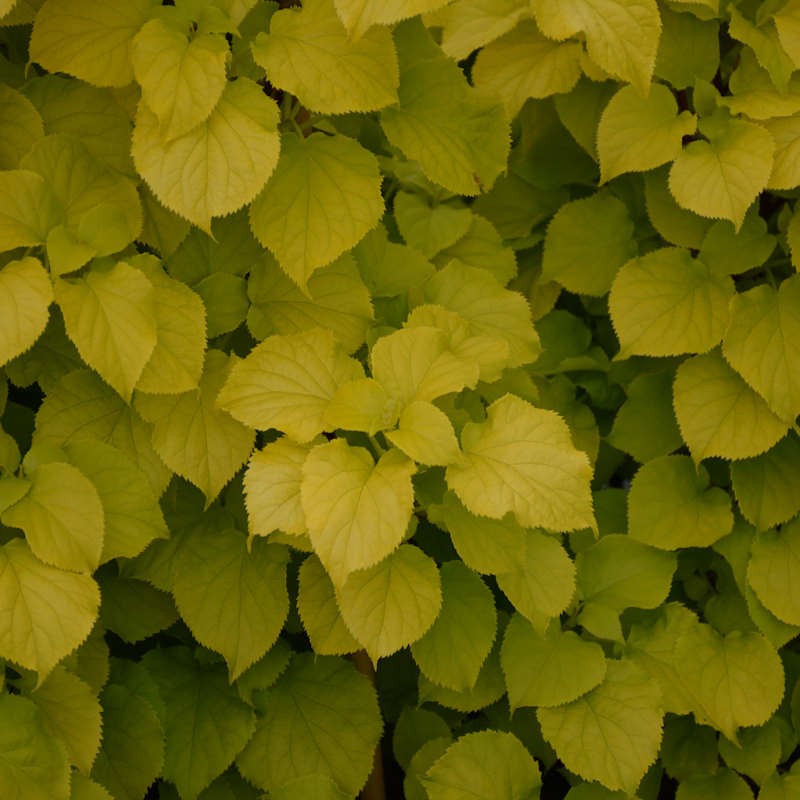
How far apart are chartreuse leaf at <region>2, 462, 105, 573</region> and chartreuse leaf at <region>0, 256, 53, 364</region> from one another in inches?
8.4

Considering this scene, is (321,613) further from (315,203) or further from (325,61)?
(325,61)

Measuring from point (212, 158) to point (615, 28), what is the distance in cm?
67

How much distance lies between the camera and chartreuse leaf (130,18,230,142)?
5.38 ft

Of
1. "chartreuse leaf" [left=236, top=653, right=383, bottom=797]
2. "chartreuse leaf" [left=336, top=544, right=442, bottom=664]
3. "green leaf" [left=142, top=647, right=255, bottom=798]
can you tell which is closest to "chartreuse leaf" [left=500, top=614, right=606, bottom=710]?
"chartreuse leaf" [left=236, top=653, right=383, bottom=797]

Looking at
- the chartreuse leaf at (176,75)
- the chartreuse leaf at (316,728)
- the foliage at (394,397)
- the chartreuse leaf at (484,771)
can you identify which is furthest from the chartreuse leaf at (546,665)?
the chartreuse leaf at (176,75)

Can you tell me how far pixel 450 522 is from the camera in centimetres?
185

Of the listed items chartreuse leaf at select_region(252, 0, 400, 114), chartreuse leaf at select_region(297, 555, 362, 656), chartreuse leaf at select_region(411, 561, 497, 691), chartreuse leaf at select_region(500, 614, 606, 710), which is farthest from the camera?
chartreuse leaf at select_region(500, 614, 606, 710)

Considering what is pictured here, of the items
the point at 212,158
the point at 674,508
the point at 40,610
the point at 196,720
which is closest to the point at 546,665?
the point at 674,508

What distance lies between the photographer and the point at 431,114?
2.01 meters

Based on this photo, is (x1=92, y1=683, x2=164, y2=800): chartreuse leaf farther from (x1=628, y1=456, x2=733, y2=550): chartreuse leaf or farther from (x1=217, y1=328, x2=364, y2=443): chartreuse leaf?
(x1=628, y1=456, x2=733, y2=550): chartreuse leaf

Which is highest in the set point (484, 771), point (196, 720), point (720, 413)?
point (720, 413)

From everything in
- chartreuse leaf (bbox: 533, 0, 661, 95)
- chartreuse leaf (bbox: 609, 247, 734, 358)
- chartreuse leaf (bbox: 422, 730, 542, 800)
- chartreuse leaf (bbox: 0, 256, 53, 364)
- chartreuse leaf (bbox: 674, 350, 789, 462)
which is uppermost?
chartreuse leaf (bbox: 533, 0, 661, 95)

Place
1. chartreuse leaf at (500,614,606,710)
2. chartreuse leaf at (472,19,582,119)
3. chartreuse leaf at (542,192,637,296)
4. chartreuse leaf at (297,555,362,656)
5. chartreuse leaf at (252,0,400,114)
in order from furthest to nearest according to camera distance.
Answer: chartreuse leaf at (542,192,637,296) < chartreuse leaf at (472,19,582,119) < chartreuse leaf at (500,614,606,710) < chartreuse leaf at (297,555,362,656) < chartreuse leaf at (252,0,400,114)

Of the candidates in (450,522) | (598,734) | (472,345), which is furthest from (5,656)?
(598,734)
